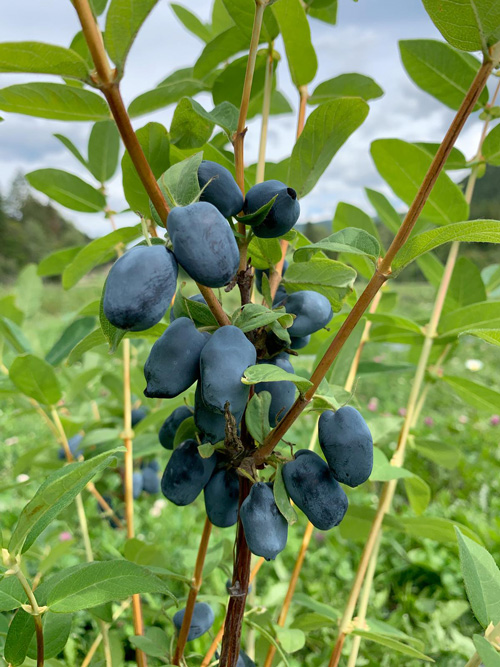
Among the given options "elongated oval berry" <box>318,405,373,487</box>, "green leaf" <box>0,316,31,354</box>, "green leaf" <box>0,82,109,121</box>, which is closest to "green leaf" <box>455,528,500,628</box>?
"elongated oval berry" <box>318,405,373,487</box>

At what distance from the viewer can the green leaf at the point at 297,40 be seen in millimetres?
601

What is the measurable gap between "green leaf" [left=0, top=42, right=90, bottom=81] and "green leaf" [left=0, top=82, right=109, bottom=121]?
0.09m

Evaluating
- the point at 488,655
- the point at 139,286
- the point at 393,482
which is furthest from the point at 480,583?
the point at 139,286

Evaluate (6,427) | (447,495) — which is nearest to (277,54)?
(447,495)

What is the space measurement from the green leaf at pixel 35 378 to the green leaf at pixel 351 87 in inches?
24.0

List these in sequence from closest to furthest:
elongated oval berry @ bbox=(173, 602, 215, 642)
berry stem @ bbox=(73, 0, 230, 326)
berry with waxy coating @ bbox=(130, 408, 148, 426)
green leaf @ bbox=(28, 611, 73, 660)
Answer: berry stem @ bbox=(73, 0, 230, 326), green leaf @ bbox=(28, 611, 73, 660), elongated oval berry @ bbox=(173, 602, 215, 642), berry with waxy coating @ bbox=(130, 408, 148, 426)

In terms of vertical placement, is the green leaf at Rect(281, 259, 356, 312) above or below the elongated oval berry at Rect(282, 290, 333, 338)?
above

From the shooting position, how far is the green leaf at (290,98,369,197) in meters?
0.51

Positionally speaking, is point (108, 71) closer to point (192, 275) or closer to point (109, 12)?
point (109, 12)

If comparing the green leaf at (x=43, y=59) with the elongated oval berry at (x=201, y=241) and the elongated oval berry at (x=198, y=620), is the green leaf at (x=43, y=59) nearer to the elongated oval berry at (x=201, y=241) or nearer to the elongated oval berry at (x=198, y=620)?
the elongated oval berry at (x=201, y=241)

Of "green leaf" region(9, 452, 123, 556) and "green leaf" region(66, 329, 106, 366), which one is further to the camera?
"green leaf" region(66, 329, 106, 366)

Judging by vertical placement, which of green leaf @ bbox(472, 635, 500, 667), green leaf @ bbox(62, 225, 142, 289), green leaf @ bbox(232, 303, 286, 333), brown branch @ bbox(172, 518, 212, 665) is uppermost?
green leaf @ bbox(232, 303, 286, 333)

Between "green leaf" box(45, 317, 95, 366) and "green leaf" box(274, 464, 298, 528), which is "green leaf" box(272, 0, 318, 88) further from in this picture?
"green leaf" box(45, 317, 95, 366)

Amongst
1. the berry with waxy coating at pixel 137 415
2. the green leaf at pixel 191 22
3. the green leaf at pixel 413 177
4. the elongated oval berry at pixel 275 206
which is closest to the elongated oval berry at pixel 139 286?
the elongated oval berry at pixel 275 206
